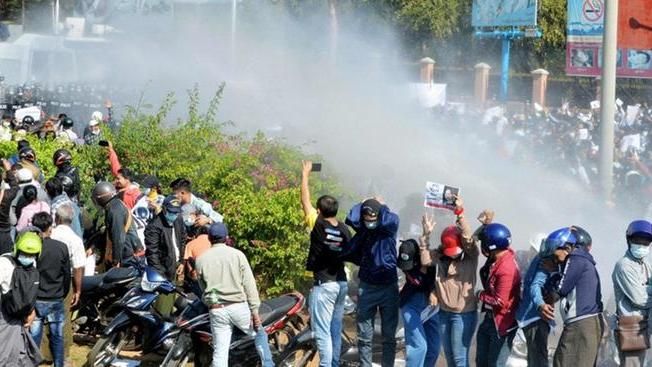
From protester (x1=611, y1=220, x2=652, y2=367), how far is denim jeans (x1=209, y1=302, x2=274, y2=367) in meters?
2.98

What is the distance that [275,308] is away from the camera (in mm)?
10930

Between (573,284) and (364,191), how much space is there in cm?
723

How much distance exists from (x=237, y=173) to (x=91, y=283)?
2.74 m

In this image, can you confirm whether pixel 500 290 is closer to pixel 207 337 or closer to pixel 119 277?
pixel 207 337

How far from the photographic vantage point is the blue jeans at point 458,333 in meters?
10.1

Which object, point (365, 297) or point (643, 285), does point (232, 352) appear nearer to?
point (365, 297)

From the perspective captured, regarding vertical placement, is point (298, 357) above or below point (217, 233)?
below

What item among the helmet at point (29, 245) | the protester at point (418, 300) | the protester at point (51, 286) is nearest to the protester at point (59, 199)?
the protester at point (51, 286)

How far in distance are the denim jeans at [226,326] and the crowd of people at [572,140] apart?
8.52 meters

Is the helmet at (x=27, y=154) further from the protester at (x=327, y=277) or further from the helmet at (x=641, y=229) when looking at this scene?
the helmet at (x=641, y=229)

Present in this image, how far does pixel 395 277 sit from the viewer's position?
34.2ft

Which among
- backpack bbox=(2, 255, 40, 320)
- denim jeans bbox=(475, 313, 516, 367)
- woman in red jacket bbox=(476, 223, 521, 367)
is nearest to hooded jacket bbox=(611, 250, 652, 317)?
woman in red jacket bbox=(476, 223, 521, 367)

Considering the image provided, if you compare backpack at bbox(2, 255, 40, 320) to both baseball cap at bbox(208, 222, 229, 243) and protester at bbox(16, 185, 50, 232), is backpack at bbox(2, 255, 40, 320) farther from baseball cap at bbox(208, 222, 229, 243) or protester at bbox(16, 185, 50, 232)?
protester at bbox(16, 185, 50, 232)

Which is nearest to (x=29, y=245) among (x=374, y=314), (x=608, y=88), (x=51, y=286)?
(x=51, y=286)
